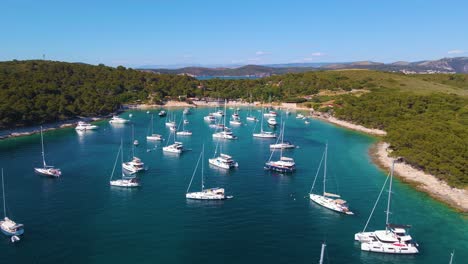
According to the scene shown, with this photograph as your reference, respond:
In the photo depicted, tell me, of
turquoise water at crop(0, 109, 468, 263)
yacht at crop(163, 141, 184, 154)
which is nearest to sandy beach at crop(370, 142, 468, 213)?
turquoise water at crop(0, 109, 468, 263)

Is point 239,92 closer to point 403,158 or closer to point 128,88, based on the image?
point 128,88

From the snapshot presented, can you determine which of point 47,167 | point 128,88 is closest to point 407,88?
point 128,88

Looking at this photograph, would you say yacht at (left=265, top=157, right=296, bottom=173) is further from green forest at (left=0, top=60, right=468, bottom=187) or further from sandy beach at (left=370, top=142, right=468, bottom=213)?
green forest at (left=0, top=60, right=468, bottom=187)

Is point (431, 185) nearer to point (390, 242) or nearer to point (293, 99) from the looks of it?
point (390, 242)

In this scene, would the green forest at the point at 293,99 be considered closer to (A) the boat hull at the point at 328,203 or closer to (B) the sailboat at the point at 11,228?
(A) the boat hull at the point at 328,203

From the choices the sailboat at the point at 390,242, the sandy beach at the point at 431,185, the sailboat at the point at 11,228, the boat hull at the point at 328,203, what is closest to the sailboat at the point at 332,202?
the boat hull at the point at 328,203
